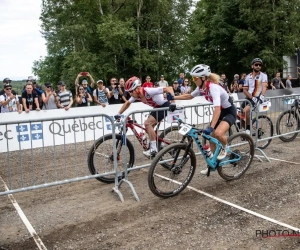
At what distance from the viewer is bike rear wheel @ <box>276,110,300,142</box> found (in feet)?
28.8

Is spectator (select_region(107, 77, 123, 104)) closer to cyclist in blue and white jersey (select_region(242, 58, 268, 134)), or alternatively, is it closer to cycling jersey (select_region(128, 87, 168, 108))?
cyclist in blue and white jersey (select_region(242, 58, 268, 134))

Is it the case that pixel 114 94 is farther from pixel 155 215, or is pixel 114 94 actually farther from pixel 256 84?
pixel 155 215

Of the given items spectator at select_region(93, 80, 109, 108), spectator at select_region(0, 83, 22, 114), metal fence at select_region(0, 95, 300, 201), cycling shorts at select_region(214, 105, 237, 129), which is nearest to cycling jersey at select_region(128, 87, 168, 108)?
metal fence at select_region(0, 95, 300, 201)

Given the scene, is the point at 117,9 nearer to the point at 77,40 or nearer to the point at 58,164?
the point at 77,40

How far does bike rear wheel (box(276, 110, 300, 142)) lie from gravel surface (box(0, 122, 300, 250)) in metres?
2.26

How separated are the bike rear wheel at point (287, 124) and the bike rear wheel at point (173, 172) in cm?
419

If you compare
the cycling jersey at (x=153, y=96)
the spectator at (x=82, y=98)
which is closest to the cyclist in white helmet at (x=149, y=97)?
the cycling jersey at (x=153, y=96)

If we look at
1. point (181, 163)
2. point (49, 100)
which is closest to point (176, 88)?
point (49, 100)

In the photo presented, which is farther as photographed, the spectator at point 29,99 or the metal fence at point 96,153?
the spectator at point 29,99

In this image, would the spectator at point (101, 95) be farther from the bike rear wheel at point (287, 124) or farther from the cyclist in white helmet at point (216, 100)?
the cyclist in white helmet at point (216, 100)

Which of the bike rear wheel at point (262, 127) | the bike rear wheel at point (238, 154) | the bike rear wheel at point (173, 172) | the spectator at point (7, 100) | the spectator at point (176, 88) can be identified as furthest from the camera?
the spectator at point (176, 88)

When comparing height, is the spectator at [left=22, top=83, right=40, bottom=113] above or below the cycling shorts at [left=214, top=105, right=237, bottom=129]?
above

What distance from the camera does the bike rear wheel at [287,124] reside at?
28.8 feet

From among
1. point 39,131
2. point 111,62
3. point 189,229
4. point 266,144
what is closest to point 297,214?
point 189,229
